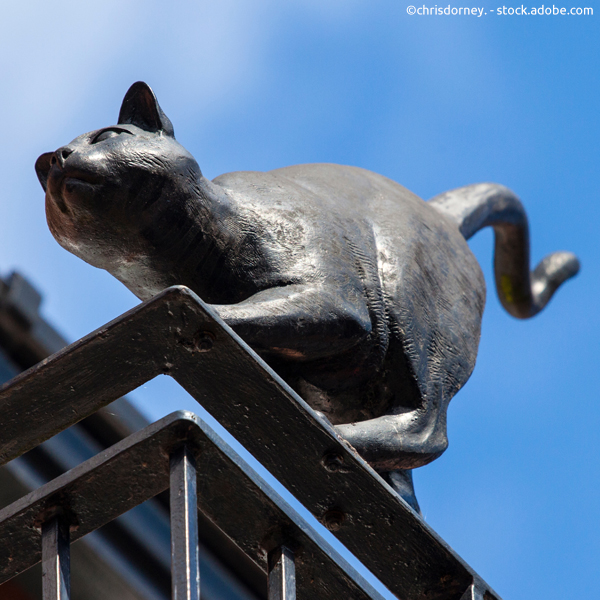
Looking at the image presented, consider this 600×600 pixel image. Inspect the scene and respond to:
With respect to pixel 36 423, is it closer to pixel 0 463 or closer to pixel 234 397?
pixel 0 463

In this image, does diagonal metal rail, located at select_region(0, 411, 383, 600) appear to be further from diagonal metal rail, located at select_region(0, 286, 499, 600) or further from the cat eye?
the cat eye

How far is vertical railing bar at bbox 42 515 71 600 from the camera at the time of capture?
4.19ft

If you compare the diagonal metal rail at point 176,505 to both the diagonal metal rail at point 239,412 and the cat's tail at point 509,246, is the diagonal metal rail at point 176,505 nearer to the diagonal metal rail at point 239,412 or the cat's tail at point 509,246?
the diagonal metal rail at point 239,412

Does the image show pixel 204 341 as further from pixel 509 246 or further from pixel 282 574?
pixel 509 246

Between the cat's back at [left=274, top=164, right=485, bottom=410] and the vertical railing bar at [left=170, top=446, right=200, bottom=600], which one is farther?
the cat's back at [left=274, top=164, right=485, bottom=410]

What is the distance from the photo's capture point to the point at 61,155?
6.20ft

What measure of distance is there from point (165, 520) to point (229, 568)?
260 mm

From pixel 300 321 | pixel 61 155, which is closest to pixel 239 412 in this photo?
pixel 300 321

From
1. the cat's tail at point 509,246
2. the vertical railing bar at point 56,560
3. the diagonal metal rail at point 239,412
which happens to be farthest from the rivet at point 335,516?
the cat's tail at point 509,246

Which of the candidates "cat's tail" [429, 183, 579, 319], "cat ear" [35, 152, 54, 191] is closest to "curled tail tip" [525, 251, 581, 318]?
"cat's tail" [429, 183, 579, 319]

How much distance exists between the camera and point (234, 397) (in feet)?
4.57

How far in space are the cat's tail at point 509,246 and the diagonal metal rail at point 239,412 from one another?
1.27 metres

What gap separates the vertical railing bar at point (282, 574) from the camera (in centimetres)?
133

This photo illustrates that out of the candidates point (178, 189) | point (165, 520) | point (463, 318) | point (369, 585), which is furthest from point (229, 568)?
point (369, 585)
